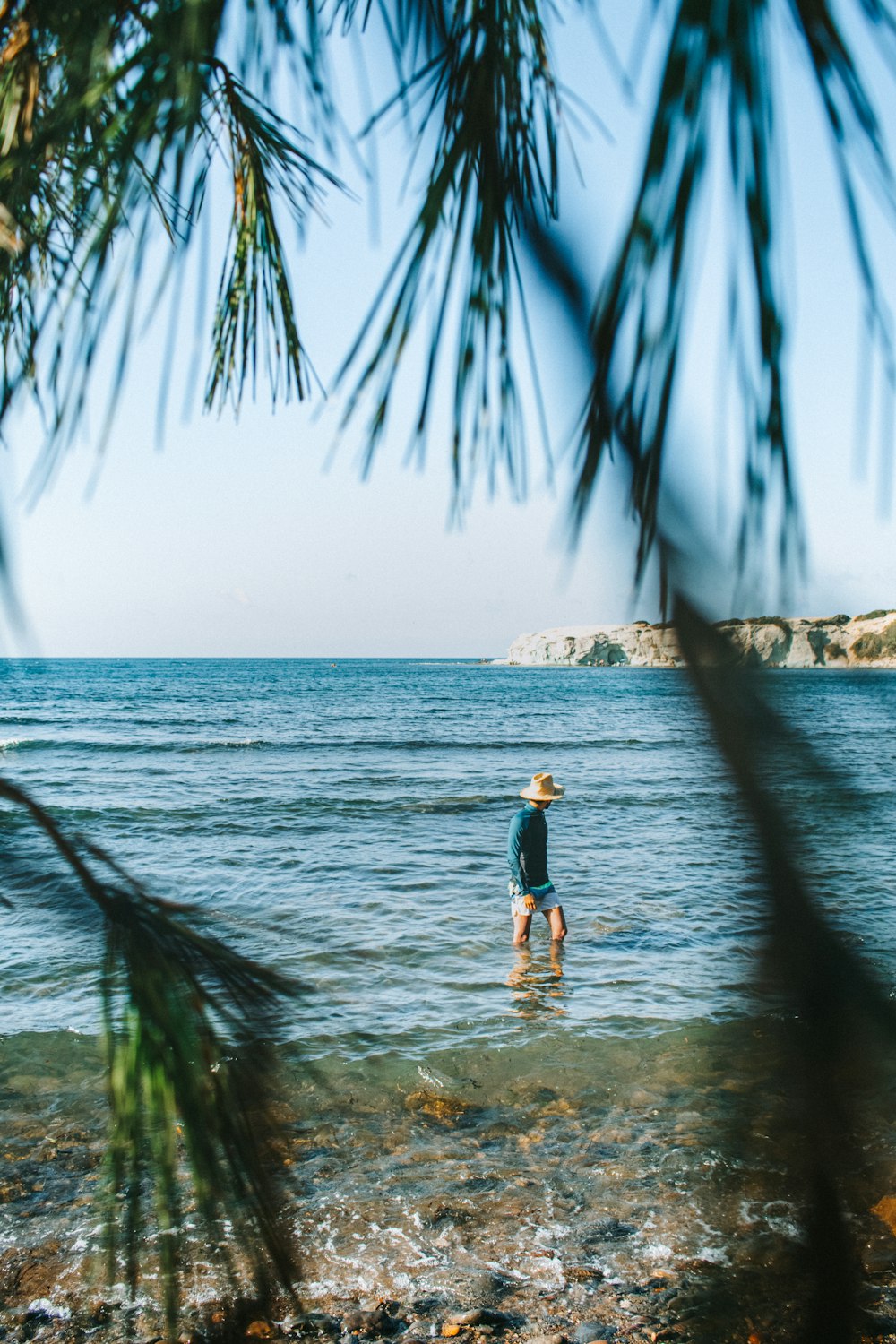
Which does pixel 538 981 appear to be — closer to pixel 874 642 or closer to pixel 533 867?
pixel 533 867

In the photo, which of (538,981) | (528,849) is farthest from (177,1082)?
(528,849)

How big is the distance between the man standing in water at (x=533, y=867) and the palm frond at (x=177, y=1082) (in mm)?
7797

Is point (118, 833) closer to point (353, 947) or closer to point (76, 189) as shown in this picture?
point (353, 947)

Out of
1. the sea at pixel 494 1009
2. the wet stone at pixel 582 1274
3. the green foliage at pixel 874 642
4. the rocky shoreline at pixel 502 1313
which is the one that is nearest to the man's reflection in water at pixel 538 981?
the sea at pixel 494 1009

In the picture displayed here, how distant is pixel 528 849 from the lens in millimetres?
9078

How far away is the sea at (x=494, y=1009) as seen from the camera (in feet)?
2.43

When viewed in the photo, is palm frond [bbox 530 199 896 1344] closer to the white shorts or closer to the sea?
the sea

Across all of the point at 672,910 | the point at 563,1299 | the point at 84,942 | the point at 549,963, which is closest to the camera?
the point at 84,942

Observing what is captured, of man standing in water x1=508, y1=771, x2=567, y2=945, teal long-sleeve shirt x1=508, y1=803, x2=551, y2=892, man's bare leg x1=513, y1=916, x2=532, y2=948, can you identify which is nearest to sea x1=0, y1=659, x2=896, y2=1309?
man's bare leg x1=513, y1=916, x2=532, y2=948

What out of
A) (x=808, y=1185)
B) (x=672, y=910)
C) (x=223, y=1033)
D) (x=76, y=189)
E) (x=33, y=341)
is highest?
(x=76, y=189)

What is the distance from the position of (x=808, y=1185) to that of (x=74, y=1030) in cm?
773

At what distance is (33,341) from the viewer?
50.2 inches

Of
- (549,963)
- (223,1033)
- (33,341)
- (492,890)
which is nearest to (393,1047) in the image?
(549,963)

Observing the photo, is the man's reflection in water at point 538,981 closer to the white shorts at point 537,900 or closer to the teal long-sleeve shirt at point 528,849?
the white shorts at point 537,900
